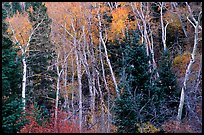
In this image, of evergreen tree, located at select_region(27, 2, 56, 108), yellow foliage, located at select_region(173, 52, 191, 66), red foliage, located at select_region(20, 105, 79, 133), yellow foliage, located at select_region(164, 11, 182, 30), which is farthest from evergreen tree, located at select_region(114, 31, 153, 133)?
yellow foliage, located at select_region(164, 11, 182, 30)

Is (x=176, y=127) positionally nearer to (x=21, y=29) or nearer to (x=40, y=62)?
(x=40, y=62)

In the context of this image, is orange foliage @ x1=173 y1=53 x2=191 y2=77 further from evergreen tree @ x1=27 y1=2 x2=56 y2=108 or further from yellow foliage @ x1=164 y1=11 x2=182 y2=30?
evergreen tree @ x1=27 y1=2 x2=56 y2=108

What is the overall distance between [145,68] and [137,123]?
9.76 ft

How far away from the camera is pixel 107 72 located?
2278 centimetres

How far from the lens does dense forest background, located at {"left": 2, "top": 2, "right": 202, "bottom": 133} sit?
1148cm

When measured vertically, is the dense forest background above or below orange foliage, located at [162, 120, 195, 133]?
above

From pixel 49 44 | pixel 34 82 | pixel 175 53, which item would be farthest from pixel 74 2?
pixel 175 53

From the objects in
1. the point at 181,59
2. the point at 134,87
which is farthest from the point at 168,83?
the point at 181,59

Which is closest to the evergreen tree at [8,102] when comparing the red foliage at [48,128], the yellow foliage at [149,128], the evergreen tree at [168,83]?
the red foliage at [48,128]

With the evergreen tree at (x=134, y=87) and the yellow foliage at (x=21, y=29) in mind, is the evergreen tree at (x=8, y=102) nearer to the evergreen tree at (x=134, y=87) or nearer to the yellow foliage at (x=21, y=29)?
the evergreen tree at (x=134, y=87)

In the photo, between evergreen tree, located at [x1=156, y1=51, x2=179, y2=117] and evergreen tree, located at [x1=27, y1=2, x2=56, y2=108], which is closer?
evergreen tree, located at [x1=156, y1=51, x2=179, y2=117]

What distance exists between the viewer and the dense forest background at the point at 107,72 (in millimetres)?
11484

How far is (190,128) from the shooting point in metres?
11.5

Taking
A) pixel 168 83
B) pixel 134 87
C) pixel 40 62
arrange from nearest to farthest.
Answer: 1. pixel 134 87
2. pixel 168 83
3. pixel 40 62
